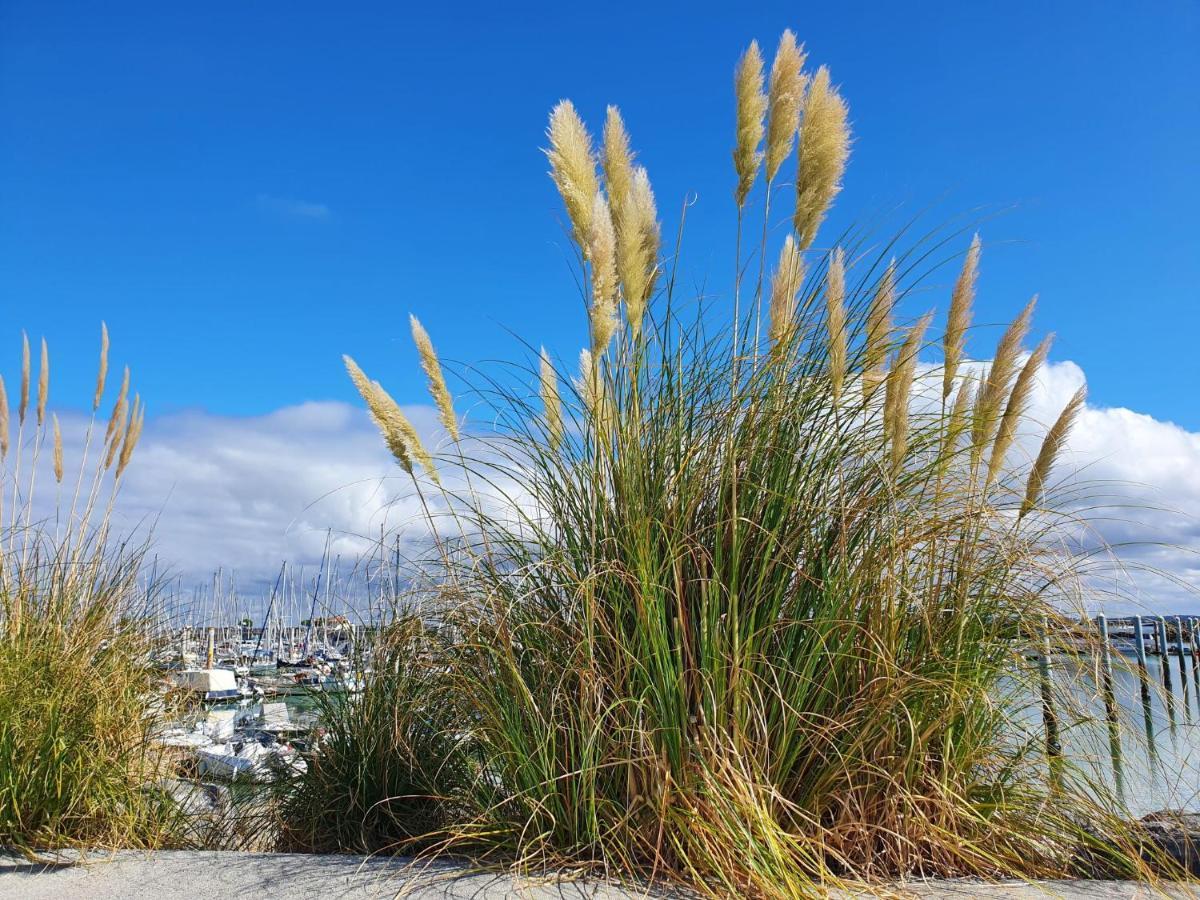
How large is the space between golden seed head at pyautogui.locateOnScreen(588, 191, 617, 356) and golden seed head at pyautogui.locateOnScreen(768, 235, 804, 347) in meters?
0.58

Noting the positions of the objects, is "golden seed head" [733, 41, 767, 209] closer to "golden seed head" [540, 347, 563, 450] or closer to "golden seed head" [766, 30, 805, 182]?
"golden seed head" [766, 30, 805, 182]

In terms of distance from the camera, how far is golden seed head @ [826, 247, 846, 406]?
115 inches

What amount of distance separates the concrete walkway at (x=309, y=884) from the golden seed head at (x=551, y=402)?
4.74 feet

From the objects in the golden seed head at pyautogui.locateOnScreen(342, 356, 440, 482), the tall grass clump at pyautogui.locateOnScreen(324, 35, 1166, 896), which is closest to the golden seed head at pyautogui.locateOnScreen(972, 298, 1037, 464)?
the tall grass clump at pyautogui.locateOnScreen(324, 35, 1166, 896)

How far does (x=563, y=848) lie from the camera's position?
2.73 meters

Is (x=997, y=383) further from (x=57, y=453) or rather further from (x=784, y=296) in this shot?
(x=57, y=453)

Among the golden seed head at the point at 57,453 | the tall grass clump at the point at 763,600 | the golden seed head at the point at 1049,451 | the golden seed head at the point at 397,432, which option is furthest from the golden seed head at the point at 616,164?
the golden seed head at the point at 57,453

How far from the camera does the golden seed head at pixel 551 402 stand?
3.22 metres

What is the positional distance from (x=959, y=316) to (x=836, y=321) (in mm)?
594

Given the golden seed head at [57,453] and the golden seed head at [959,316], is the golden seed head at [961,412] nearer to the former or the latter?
the golden seed head at [959,316]

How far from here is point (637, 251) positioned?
305 centimetres

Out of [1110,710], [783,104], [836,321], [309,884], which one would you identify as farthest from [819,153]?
[309,884]

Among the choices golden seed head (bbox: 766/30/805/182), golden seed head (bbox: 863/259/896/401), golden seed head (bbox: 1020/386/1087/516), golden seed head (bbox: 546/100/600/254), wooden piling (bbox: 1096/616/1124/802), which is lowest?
wooden piling (bbox: 1096/616/1124/802)

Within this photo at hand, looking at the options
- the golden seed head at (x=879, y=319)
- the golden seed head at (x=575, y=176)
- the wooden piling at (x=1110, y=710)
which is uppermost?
the golden seed head at (x=575, y=176)
